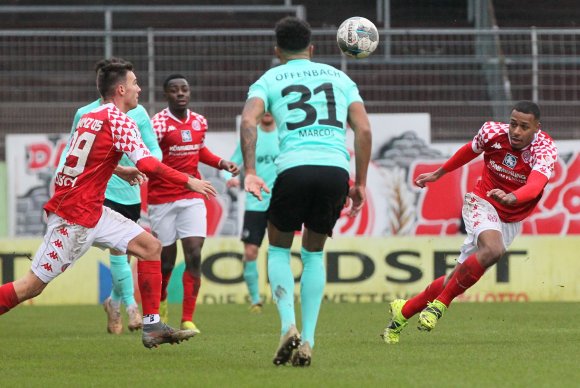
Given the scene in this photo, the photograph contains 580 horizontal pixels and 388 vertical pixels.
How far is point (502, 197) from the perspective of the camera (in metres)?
9.13

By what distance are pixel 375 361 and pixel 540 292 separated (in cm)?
864

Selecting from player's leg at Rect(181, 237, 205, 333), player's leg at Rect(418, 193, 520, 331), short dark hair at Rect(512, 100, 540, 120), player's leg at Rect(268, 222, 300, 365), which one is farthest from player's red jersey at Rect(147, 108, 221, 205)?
player's leg at Rect(268, 222, 300, 365)

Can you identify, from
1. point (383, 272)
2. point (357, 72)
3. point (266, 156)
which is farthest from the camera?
point (357, 72)

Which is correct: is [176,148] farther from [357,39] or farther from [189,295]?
[357,39]

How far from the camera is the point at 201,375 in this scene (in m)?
7.65

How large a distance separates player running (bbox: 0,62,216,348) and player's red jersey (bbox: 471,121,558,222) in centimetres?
291

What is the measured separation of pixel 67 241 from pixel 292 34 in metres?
2.20

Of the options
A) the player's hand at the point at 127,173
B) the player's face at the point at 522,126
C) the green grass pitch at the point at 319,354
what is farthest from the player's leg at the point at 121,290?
the player's face at the point at 522,126

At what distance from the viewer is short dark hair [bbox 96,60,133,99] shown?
30.0ft

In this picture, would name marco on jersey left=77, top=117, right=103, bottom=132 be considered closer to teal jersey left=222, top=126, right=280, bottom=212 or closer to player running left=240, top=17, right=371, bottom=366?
player running left=240, top=17, right=371, bottom=366

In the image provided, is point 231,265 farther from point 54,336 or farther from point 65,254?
point 65,254

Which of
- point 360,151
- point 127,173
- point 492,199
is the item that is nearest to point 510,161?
point 492,199

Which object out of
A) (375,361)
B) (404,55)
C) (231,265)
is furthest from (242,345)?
(404,55)

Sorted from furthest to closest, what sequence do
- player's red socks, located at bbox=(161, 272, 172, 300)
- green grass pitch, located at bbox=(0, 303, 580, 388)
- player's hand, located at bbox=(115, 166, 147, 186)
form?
1. player's red socks, located at bbox=(161, 272, 172, 300)
2. player's hand, located at bbox=(115, 166, 147, 186)
3. green grass pitch, located at bbox=(0, 303, 580, 388)
